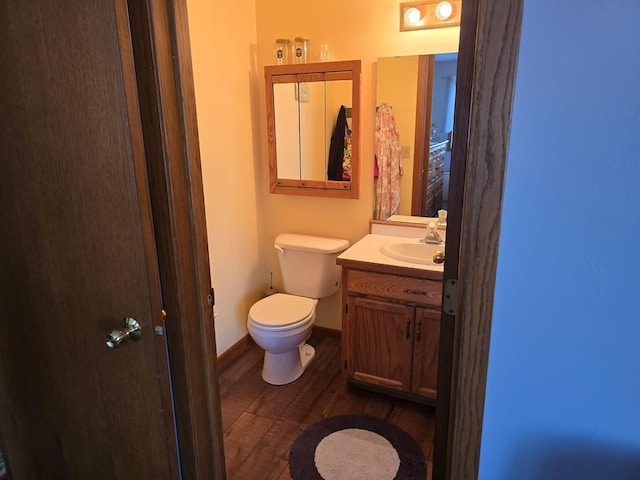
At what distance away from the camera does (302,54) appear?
2.58m

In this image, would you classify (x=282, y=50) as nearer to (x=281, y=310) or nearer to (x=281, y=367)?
(x=281, y=310)

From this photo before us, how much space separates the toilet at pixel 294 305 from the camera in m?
2.37

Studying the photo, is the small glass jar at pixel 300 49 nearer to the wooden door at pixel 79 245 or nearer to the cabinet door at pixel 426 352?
the cabinet door at pixel 426 352

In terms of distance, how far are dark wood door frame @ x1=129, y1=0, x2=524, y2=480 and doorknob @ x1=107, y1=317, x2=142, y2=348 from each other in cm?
13

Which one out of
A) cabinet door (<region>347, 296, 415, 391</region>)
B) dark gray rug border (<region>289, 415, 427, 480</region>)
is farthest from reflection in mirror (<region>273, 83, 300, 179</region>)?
dark gray rug border (<region>289, 415, 427, 480</region>)

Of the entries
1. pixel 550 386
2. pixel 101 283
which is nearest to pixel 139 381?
pixel 101 283

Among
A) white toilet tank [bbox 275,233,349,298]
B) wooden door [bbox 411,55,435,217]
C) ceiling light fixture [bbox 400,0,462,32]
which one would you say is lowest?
white toilet tank [bbox 275,233,349,298]

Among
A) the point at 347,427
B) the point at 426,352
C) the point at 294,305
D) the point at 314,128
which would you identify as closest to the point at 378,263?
the point at 426,352

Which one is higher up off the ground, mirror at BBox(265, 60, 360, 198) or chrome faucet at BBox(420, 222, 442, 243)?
mirror at BBox(265, 60, 360, 198)

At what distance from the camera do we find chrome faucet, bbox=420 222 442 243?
7.69ft

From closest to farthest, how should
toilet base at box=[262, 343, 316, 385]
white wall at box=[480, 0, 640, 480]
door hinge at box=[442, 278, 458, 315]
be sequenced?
1. white wall at box=[480, 0, 640, 480]
2. door hinge at box=[442, 278, 458, 315]
3. toilet base at box=[262, 343, 316, 385]

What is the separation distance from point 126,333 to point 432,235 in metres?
1.72

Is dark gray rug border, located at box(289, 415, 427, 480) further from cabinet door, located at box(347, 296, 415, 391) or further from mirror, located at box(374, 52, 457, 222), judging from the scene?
mirror, located at box(374, 52, 457, 222)

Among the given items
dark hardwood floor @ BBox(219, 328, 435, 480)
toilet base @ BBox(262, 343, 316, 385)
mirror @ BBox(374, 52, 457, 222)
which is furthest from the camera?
toilet base @ BBox(262, 343, 316, 385)
